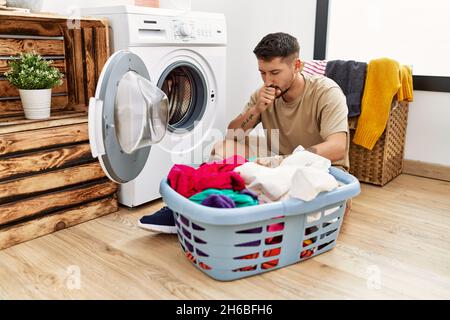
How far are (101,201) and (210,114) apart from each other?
0.68m

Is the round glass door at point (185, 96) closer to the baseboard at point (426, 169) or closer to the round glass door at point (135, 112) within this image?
the round glass door at point (135, 112)

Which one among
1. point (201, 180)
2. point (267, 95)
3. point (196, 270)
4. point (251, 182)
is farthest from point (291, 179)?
Answer: point (267, 95)

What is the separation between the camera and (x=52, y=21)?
1.75 metres

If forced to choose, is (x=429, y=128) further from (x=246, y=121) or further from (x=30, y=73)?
(x=30, y=73)

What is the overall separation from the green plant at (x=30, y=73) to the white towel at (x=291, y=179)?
855mm

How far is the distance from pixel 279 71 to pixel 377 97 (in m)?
0.71

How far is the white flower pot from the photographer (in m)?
1.63

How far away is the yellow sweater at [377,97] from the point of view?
2084mm

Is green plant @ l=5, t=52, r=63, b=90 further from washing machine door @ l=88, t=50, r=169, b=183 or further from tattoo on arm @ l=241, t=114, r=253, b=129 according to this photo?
tattoo on arm @ l=241, t=114, r=253, b=129

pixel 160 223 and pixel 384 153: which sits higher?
pixel 384 153

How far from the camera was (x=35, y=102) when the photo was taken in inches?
64.6

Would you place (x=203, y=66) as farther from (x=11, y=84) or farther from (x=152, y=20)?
(x=11, y=84)

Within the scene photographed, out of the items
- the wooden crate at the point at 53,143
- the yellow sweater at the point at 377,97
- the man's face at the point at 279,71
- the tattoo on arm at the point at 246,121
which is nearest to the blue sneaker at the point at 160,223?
the wooden crate at the point at 53,143

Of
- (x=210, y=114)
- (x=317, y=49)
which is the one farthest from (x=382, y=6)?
(x=210, y=114)
